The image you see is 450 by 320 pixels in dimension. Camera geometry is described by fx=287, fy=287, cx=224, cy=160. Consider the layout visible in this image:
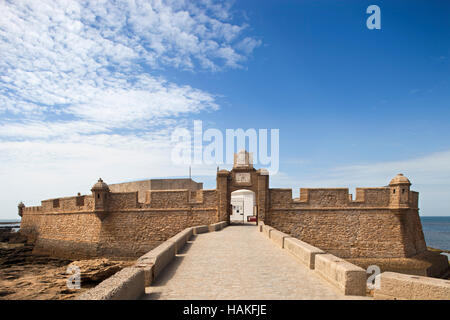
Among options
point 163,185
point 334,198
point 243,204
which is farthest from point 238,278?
point 163,185

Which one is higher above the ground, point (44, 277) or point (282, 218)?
point (282, 218)

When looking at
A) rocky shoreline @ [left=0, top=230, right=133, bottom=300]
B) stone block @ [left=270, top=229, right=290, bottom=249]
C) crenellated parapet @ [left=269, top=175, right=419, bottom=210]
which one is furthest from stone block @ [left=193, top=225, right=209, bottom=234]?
crenellated parapet @ [left=269, top=175, right=419, bottom=210]

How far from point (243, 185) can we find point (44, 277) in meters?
12.8

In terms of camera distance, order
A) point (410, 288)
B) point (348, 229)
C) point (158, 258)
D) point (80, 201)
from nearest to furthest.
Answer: point (410, 288) < point (158, 258) < point (348, 229) < point (80, 201)

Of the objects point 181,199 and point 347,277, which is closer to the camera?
point 347,277

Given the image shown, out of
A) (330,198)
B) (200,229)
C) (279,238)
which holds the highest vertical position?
(330,198)

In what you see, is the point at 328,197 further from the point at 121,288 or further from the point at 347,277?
the point at 121,288

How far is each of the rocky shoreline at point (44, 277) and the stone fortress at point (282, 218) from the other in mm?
2521

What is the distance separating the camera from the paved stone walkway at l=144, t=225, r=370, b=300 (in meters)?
5.13

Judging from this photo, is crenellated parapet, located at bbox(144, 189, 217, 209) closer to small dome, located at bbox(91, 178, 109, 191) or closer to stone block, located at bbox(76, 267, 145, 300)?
small dome, located at bbox(91, 178, 109, 191)

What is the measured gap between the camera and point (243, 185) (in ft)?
63.9

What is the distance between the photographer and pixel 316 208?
1878 centimetres

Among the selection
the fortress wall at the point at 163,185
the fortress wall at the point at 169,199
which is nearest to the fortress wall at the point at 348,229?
the fortress wall at the point at 169,199
